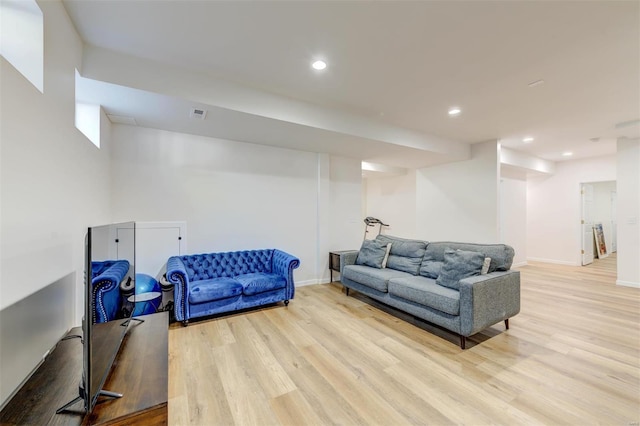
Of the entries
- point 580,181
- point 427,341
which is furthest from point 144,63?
point 580,181

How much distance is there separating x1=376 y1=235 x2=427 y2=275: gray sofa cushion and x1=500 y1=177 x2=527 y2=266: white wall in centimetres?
378

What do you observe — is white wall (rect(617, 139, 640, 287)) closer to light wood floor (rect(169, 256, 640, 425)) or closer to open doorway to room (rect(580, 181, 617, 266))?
light wood floor (rect(169, 256, 640, 425))

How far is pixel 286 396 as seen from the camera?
1.93m

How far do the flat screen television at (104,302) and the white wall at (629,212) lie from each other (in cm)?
758

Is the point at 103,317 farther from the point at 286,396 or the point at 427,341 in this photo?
the point at 427,341

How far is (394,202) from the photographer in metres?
8.08

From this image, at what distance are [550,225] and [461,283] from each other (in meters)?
6.76

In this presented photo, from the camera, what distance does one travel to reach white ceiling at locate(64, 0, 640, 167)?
1952 millimetres

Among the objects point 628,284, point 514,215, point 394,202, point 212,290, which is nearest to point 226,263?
point 212,290

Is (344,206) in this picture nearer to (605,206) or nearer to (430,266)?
(430,266)

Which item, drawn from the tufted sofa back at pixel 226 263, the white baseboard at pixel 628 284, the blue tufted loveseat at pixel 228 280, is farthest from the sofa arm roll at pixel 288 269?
the white baseboard at pixel 628 284

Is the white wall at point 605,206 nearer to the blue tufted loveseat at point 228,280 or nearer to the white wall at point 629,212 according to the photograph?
the white wall at point 629,212

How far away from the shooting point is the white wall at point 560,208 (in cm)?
652

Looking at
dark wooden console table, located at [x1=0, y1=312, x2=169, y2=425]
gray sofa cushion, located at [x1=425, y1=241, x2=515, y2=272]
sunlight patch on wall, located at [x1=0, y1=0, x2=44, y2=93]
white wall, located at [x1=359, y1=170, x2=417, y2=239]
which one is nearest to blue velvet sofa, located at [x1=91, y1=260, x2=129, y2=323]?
dark wooden console table, located at [x1=0, y1=312, x2=169, y2=425]
